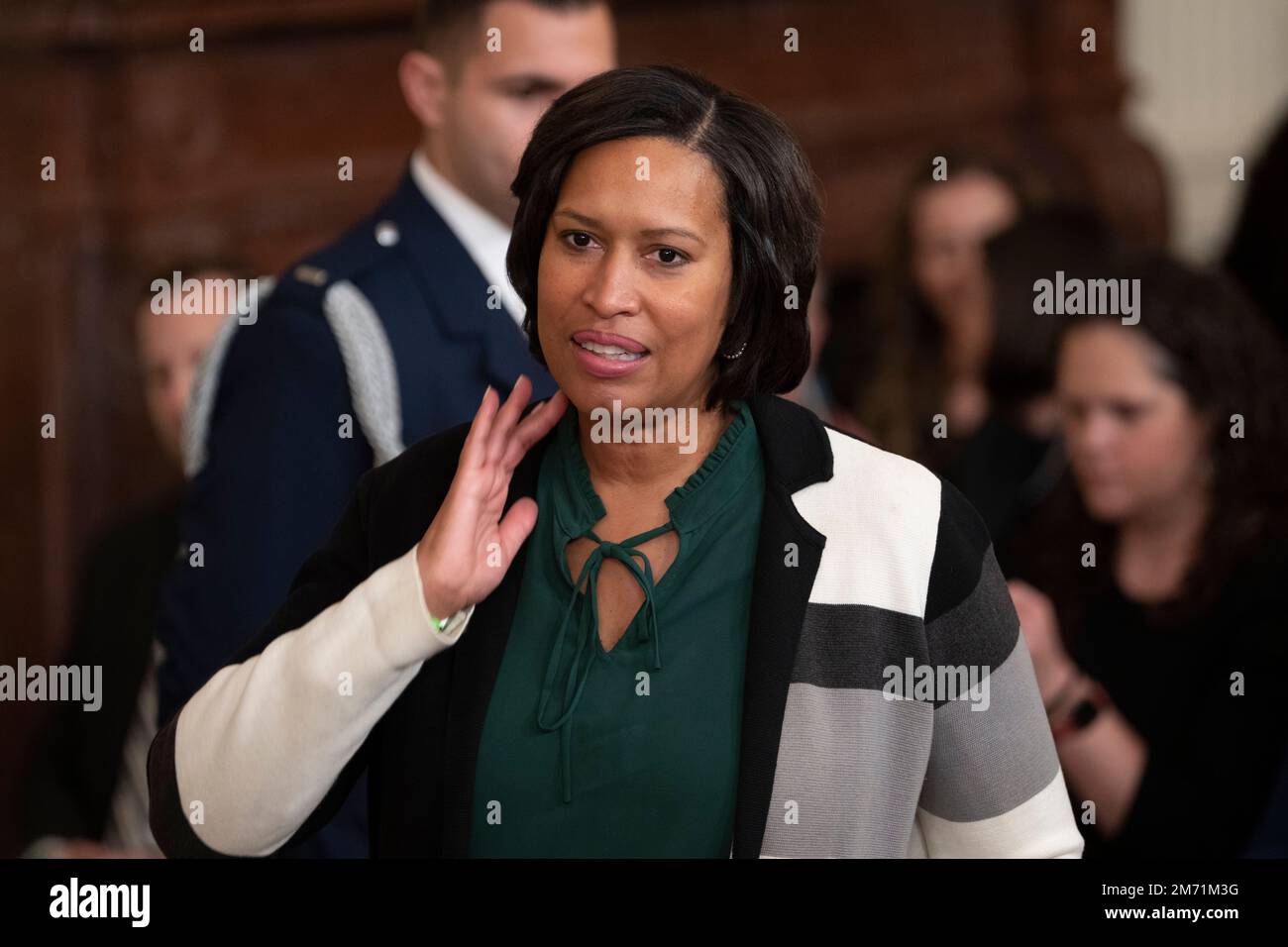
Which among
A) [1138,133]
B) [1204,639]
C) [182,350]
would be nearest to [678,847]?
[1204,639]

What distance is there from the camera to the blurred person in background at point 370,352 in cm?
190

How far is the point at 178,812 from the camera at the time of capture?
153cm

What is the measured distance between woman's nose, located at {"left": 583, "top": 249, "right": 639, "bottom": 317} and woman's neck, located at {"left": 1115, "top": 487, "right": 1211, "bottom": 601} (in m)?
1.22

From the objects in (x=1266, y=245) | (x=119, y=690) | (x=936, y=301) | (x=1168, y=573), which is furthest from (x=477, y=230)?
(x=1266, y=245)

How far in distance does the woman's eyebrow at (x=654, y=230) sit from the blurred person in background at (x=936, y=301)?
183 cm

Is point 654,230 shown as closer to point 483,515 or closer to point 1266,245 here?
point 483,515

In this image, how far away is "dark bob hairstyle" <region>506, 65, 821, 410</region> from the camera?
4.76 feet

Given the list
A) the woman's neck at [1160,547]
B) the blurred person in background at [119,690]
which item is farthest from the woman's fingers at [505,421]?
the woman's neck at [1160,547]

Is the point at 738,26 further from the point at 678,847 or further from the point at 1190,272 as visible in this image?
the point at 678,847

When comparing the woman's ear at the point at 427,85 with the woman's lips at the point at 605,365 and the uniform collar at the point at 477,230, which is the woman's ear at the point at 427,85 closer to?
the uniform collar at the point at 477,230

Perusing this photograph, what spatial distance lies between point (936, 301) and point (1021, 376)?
1.34 ft

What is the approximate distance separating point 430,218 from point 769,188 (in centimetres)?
64

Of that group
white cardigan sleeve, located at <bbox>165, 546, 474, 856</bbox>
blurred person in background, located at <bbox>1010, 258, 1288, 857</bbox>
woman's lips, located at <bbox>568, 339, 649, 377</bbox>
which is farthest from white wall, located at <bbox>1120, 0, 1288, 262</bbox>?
white cardigan sleeve, located at <bbox>165, 546, 474, 856</bbox>

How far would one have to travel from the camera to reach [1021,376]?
10.0ft
